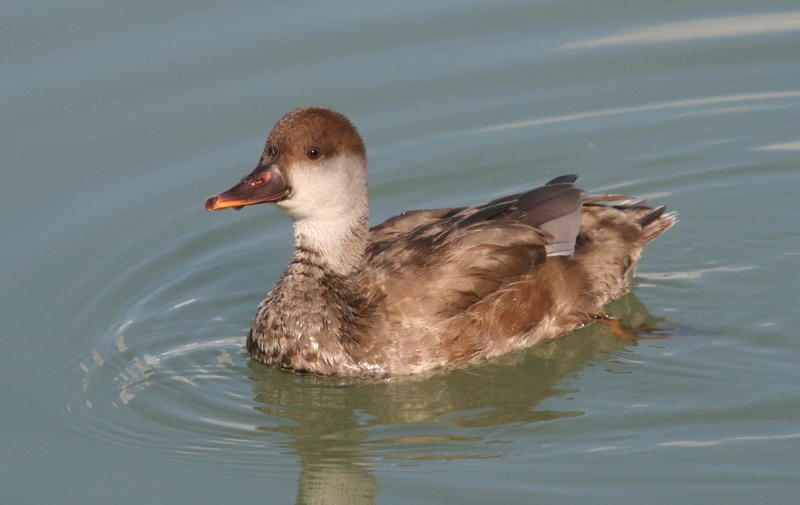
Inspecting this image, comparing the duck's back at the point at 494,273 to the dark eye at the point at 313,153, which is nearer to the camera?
the dark eye at the point at 313,153

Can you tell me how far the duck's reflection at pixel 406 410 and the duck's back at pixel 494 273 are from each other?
0.16 meters

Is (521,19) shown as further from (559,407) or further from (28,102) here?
(559,407)

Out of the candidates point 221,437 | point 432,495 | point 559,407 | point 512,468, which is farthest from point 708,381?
point 221,437

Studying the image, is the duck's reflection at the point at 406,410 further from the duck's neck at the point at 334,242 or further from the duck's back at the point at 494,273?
the duck's neck at the point at 334,242

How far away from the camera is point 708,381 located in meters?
8.33

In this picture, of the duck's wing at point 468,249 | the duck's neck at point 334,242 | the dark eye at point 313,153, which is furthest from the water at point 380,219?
the dark eye at point 313,153

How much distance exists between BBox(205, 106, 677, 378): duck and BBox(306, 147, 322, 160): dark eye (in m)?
0.01

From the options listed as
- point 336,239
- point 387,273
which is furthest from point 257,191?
point 387,273

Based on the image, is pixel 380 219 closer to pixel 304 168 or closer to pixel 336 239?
pixel 336 239

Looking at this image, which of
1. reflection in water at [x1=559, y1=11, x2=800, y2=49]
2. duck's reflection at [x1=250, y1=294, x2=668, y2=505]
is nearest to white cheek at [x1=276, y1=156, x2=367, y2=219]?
duck's reflection at [x1=250, y1=294, x2=668, y2=505]

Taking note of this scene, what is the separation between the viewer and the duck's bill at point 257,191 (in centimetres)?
836

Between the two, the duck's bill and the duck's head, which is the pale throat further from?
the duck's bill

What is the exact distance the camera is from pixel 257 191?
332 inches

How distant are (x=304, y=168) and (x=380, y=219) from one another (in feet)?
7.75
